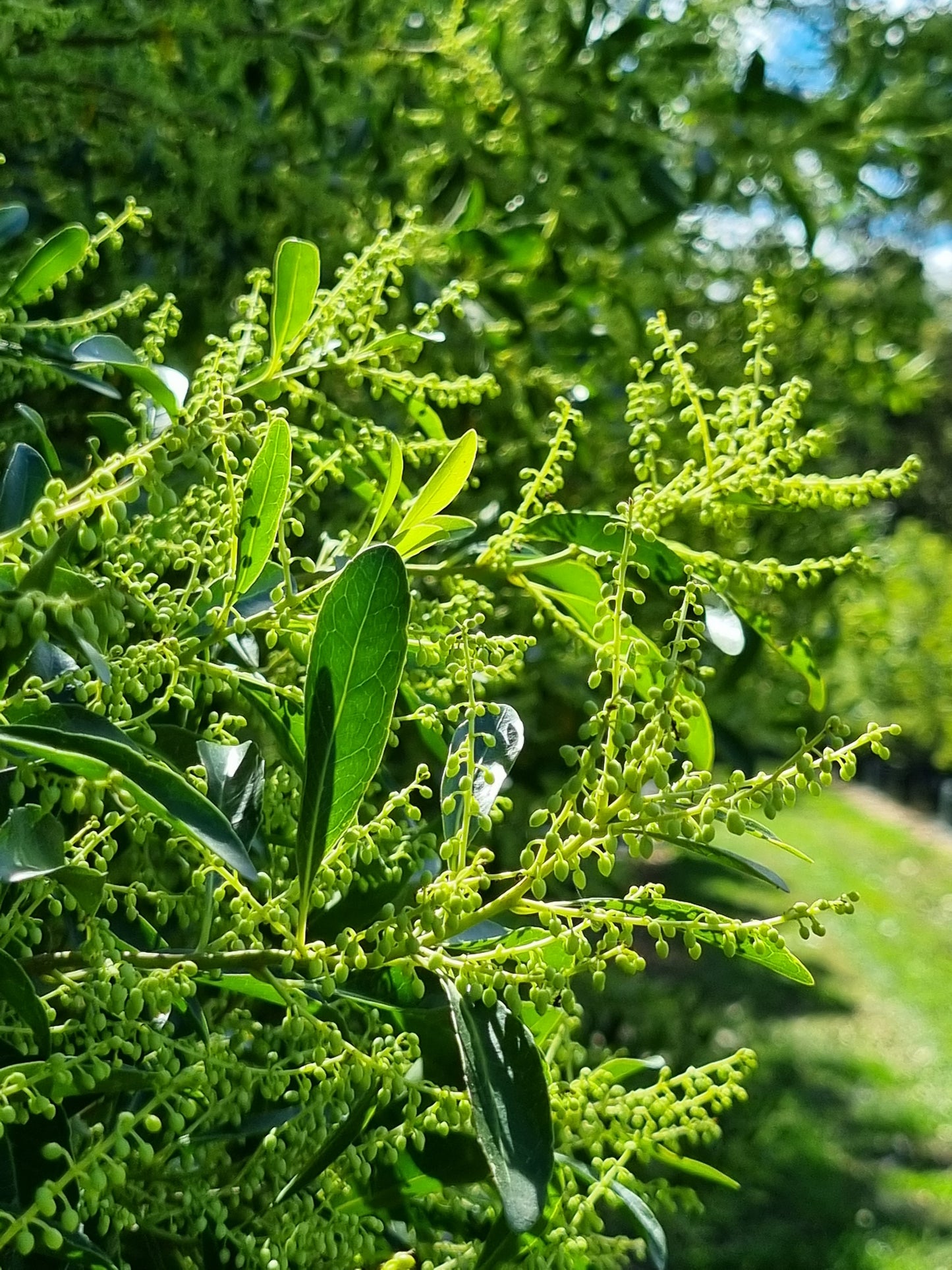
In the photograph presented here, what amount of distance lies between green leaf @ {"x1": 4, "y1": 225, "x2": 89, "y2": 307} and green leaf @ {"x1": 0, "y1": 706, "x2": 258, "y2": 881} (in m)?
0.57

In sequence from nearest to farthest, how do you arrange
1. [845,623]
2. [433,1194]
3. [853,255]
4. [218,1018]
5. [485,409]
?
[433,1194] → [218,1018] → [485,409] → [845,623] → [853,255]

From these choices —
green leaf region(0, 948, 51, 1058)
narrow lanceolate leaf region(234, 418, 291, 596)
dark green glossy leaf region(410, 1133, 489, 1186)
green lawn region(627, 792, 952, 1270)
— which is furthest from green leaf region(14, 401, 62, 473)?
green lawn region(627, 792, 952, 1270)

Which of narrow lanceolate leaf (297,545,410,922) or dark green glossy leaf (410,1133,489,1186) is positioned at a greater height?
narrow lanceolate leaf (297,545,410,922)

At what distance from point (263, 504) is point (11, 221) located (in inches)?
25.4

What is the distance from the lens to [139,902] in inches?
45.1

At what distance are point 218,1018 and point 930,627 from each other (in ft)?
43.0

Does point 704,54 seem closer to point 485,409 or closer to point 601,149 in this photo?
point 601,149

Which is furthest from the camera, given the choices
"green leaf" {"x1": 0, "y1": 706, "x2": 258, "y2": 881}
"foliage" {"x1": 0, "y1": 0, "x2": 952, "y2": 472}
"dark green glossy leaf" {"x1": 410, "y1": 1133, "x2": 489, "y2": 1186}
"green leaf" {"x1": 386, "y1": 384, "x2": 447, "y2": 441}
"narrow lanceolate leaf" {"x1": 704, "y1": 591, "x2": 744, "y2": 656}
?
"foliage" {"x1": 0, "y1": 0, "x2": 952, "y2": 472}

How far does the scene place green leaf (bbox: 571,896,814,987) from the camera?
803mm

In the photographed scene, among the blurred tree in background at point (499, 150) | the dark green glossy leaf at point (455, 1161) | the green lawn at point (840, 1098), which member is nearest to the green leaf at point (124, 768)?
the dark green glossy leaf at point (455, 1161)

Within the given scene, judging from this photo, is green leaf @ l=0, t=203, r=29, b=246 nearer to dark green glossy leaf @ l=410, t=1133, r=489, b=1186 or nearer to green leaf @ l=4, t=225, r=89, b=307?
green leaf @ l=4, t=225, r=89, b=307

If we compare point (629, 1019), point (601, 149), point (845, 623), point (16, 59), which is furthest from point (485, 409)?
point (629, 1019)

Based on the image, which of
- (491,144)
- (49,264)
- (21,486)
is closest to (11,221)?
(49,264)

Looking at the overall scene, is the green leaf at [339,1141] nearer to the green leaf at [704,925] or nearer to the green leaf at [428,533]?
the green leaf at [704,925]
